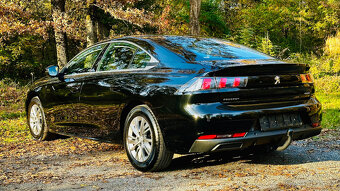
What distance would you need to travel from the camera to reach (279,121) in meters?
4.26

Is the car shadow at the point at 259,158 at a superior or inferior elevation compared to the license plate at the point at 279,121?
inferior

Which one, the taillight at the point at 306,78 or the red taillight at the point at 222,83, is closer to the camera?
the red taillight at the point at 222,83

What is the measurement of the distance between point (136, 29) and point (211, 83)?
1945cm

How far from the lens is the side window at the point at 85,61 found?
5.75 meters

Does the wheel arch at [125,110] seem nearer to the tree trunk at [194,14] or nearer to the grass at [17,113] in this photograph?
the grass at [17,113]

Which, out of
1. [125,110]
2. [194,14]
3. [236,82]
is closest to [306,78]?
[236,82]

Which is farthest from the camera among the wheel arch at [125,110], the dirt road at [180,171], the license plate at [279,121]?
the wheel arch at [125,110]

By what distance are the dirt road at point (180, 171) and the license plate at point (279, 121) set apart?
477 mm

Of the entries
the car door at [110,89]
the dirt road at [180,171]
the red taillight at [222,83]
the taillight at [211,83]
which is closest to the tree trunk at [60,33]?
the dirt road at [180,171]

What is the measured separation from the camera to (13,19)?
46.3ft

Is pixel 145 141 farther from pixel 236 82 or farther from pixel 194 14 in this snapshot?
pixel 194 14

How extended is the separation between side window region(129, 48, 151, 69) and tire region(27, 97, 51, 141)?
249 centimetres

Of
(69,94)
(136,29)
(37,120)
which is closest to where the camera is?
(69,94)

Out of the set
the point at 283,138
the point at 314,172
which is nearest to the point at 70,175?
the point at 283,138
